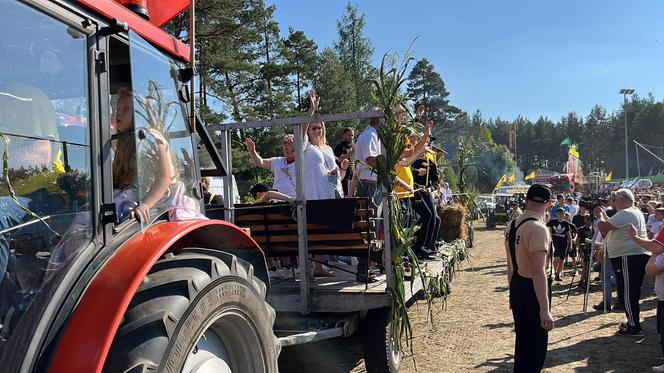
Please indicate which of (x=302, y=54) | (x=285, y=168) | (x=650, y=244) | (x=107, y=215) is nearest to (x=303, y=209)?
(x=285, y=168)

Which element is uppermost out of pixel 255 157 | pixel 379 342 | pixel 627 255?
pixel 255 157

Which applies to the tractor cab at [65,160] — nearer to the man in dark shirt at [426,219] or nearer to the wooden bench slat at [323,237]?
the wooden bench slat at [323,237]

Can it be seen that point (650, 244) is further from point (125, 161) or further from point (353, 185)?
point (125, 161)

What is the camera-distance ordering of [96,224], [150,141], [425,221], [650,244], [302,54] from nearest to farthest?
[96,224] < [150,141] < [650,244] < [425,221] < [302,54]

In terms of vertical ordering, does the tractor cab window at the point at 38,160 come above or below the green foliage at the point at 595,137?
below

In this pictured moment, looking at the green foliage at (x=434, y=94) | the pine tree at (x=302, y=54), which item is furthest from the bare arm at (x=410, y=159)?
the green foliage at (x=434, y=94)

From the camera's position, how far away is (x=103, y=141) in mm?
2145

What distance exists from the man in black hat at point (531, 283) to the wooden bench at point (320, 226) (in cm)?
124

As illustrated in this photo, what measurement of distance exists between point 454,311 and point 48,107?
7.45 meters

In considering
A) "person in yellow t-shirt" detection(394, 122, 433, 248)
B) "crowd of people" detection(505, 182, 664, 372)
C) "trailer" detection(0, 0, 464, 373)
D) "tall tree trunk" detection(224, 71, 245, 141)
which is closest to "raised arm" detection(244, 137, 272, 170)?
"person in yellow t-shirt" detection(394, 122, 433, 248)

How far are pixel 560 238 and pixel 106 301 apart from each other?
1141 cm

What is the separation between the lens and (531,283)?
4309 millimetres

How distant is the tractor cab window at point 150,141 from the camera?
2.34 metres

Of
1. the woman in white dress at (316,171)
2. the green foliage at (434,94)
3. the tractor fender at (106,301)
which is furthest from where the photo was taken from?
the green foliage at (434,94)
